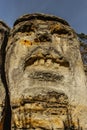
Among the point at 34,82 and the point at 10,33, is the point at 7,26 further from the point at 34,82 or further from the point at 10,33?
the point at 34,82

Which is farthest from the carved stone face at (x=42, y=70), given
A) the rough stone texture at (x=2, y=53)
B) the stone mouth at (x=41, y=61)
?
the rough stone texture at (x=2, y=53)

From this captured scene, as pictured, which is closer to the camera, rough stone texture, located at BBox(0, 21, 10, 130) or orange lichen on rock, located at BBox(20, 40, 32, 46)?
rough stone texture, located at BBox(0, 21, 10, 130)

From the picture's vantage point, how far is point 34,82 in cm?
773

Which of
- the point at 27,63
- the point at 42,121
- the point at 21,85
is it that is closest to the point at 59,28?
the point at 27,63

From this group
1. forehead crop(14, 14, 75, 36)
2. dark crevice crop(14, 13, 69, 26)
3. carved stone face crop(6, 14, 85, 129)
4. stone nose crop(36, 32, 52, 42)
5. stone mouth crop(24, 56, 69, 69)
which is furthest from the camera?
dark crevice crop(14, 13, 69, 26)

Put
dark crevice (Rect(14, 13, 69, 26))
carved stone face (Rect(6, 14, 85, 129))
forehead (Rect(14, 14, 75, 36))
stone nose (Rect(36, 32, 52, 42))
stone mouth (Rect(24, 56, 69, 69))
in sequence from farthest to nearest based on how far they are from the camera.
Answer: dark crevice (Rect(14, 13, 69, 26))
forehead (Rect(14, 14, 75, 36))
stone nose (Rect(36, 32, 52, 42))
stone mouth (Rect(24, 56, 69, 69))
carved stone face (Rect(6, 14, 85, 129))

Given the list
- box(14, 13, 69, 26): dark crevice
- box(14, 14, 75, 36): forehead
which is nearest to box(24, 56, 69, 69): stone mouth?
box(14, 14, 75, 36): forehead

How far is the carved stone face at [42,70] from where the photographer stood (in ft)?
23.8

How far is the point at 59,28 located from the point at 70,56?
1005mm

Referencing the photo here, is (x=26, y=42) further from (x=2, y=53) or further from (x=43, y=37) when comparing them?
(x=2, y=53)

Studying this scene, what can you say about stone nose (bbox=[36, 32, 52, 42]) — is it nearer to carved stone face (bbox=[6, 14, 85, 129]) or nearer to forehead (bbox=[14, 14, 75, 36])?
carved stone face (bbox=[6, 14, 85, 129])

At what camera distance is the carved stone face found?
7.25 meters

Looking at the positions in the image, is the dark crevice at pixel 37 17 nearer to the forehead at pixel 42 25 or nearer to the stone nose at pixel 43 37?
the forehead at pixel 42 25

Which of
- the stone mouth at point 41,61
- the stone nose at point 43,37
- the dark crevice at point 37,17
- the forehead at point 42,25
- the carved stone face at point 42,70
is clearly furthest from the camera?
the dark crevice at point 37,17
